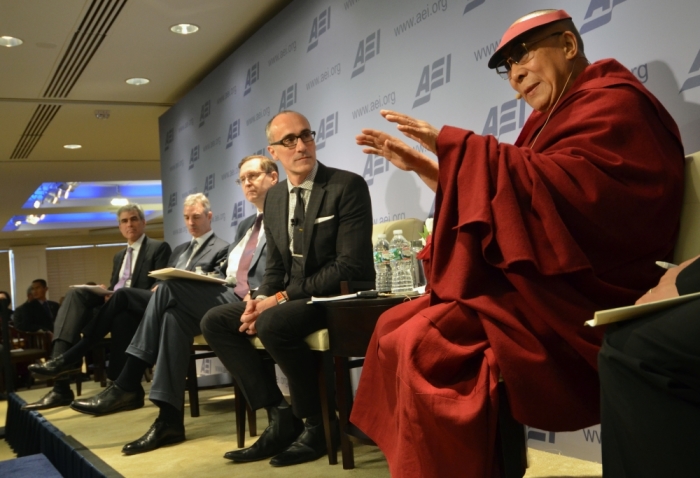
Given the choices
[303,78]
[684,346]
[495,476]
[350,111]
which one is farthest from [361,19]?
[684,346]

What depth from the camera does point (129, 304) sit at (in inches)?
171

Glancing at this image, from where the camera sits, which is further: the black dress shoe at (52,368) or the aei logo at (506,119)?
the black dress shoe at (52,368)

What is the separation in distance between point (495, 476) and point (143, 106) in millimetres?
6471

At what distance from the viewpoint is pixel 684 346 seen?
1.04 m

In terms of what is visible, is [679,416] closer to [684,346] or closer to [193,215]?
[684,346]

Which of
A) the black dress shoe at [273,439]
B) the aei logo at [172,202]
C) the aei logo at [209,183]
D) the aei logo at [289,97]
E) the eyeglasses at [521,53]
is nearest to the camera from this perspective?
the eyeglasses at [521,53]

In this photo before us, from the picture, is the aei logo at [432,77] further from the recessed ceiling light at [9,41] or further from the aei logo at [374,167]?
the recessed ceiling light at [9,41]

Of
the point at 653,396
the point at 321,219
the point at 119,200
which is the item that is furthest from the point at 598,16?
the point at 119,200

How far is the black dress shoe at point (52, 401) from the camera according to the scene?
15.2ft

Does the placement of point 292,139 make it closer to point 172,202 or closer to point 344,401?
point 344,401

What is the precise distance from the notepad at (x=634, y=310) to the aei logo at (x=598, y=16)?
1596mm

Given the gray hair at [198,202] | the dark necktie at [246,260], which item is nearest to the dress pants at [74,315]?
the gray hair at [198,202]

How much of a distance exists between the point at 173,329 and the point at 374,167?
1390 millimetres

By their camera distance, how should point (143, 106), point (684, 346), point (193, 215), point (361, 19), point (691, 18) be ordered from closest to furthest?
point (684, 346) → point (691, 18) → point (361, 19) → point (193, 215) → point (143, 106)
